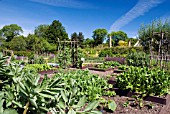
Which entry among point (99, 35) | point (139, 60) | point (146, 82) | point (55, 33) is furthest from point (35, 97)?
point (99, 35)

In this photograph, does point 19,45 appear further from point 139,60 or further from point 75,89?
point 75,89

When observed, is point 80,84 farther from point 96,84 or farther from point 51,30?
point 51,30

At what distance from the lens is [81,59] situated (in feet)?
41.9

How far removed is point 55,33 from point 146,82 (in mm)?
44897

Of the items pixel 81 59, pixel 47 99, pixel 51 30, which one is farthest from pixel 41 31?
pixel 47 99

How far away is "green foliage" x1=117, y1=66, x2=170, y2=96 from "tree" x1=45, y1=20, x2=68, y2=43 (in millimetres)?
42485

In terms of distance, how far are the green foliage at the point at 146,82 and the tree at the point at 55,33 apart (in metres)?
42.5

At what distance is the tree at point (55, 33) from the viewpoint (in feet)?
157

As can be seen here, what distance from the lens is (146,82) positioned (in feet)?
15.6

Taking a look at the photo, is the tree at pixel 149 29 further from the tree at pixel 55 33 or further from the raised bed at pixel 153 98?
the tree at pixel 55 33

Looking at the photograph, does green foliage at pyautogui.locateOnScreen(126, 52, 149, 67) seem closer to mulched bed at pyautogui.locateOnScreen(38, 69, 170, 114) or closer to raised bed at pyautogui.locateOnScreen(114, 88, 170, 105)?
raised bed at pyautogui.locateOnScreen(114, 88, 170, 105)

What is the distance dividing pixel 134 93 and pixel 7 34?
172 feet

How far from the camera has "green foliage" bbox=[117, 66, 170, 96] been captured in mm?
4695

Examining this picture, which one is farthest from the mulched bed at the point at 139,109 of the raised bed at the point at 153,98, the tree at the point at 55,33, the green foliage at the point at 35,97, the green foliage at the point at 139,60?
the tree at the point at 55,33
